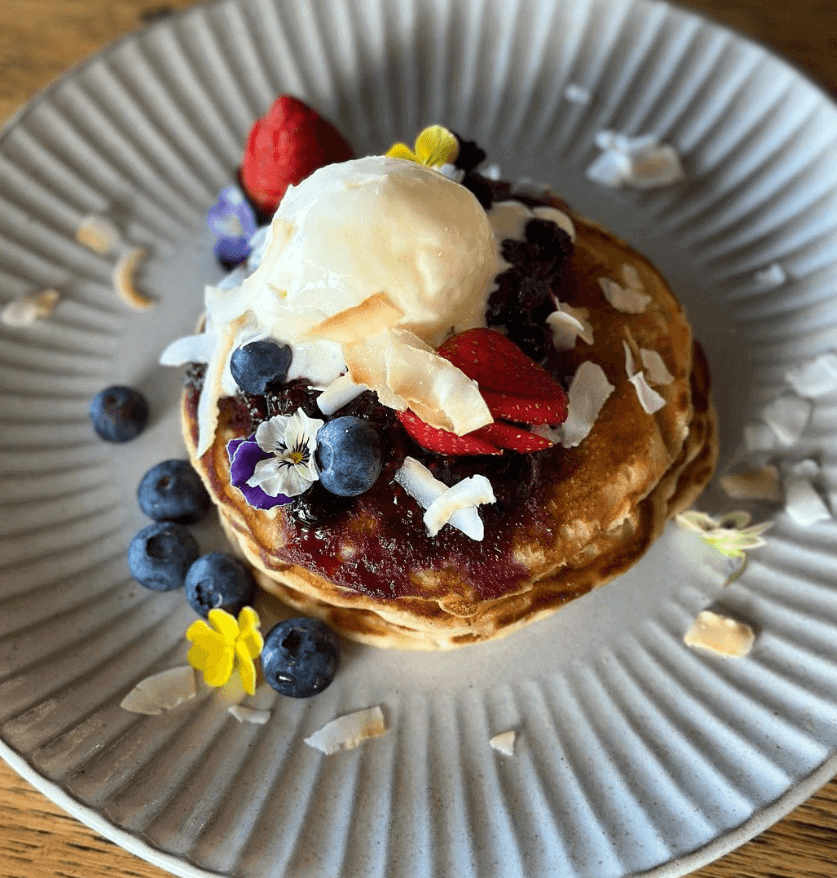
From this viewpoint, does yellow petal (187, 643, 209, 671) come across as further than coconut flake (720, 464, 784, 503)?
No

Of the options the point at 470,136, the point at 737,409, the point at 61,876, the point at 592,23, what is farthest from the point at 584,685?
the point at 592,23

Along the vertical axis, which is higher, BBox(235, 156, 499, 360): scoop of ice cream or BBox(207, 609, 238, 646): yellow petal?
BBox(235, 156, 499, 360): scoop of ice cream

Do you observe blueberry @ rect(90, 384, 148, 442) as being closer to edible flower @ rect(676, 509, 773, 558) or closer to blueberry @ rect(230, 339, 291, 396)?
blueberry @ rect(230, 339, 291, 396)

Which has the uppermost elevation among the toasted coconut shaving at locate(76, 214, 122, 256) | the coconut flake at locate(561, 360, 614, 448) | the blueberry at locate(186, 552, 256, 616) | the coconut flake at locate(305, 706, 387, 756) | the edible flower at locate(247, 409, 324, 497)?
the toasted coconut shaving at locate(76, 214, 122, 256)

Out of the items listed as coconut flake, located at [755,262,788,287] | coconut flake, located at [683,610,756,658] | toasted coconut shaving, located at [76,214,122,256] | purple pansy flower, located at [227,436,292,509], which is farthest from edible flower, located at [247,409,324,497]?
coconut flake, located at [755,262,788,287]

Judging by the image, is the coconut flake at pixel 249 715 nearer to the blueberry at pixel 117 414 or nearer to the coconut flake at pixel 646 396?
the blueberry at pixel 117 414

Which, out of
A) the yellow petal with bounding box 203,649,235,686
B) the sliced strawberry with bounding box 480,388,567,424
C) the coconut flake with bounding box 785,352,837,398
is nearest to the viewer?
the sliced strawberry with bounding box 480,388,567,424
